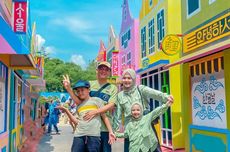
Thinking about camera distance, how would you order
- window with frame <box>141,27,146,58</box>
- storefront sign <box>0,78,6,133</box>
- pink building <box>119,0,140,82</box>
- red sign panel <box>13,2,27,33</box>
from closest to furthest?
storefront sign <box>0,78,6,133</box>
red sign panel <box>13,2,27,33</box>
window with frame <box>141,27,146,58</box>
pink building <box>119,0,140,82</box>

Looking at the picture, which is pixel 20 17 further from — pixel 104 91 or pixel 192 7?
pixel 192 7

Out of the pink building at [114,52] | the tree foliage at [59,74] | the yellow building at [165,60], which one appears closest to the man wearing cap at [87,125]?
the yellow building at [165,60]

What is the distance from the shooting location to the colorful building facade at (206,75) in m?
7.01

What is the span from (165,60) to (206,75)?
297 centimetres

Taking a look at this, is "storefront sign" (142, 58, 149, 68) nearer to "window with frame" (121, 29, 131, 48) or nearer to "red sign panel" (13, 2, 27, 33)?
"window with frame" (121, 29, 131, 48)

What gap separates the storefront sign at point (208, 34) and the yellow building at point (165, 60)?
18.9 inches

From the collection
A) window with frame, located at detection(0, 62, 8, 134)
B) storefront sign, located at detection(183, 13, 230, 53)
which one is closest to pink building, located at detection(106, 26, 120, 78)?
storefront sign, located at detection(183, 13, 230, 53)

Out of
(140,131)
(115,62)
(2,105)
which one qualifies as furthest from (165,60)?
(115,62)

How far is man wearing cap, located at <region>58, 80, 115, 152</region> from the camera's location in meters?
4.16

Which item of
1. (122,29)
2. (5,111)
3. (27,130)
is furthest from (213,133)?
(122,29)

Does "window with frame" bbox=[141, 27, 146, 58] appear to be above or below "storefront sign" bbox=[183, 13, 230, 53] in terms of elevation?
above

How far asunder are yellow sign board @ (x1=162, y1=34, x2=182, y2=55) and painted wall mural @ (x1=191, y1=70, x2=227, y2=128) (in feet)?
3.57

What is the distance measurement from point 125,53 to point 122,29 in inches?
76.6

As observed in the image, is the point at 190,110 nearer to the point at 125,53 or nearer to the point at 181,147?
the point at 181,147
